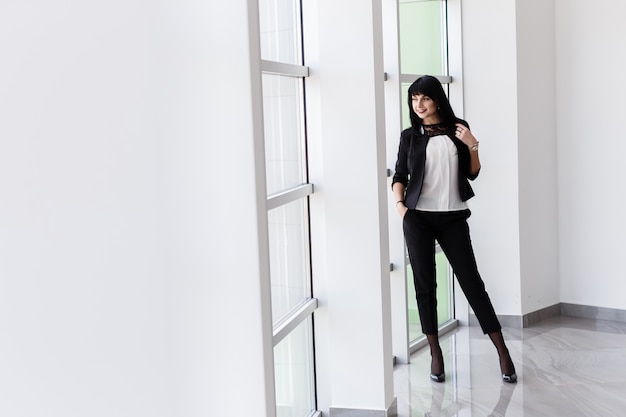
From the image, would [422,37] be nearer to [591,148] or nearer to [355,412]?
[591,148]

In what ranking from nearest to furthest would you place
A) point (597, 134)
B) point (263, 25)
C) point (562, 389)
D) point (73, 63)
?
point (73, 63) → point (263, 25) → point (562, 389) → point (597, 134)

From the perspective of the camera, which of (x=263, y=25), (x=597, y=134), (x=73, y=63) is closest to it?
(x=73, y=63)

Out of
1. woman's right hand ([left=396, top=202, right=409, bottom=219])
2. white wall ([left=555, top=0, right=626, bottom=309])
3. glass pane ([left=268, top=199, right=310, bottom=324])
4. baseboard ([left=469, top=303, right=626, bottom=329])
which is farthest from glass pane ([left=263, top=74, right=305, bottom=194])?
white wall ([left=555, top=0, right=626, bottom=309])

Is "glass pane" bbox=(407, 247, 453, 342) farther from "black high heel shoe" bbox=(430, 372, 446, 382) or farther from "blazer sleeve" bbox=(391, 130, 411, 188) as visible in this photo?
"blazer sleeve" bbox=(391, 130, 411, 188)

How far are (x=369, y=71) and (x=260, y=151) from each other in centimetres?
128

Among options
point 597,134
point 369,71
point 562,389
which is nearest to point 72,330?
point 369,71

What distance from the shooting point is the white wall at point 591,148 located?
571cm

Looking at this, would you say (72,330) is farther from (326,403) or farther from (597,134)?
(597,134)

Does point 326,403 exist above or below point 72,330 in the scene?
below

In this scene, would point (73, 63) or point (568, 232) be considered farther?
point (568, 232)

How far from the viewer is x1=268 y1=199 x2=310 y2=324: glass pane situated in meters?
3.61

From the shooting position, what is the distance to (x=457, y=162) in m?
4.64

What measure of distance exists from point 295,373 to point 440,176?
136cm

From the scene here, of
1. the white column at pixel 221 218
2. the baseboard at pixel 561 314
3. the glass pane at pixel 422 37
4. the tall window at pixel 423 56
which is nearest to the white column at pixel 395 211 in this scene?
the tall window at pixel 423 56
